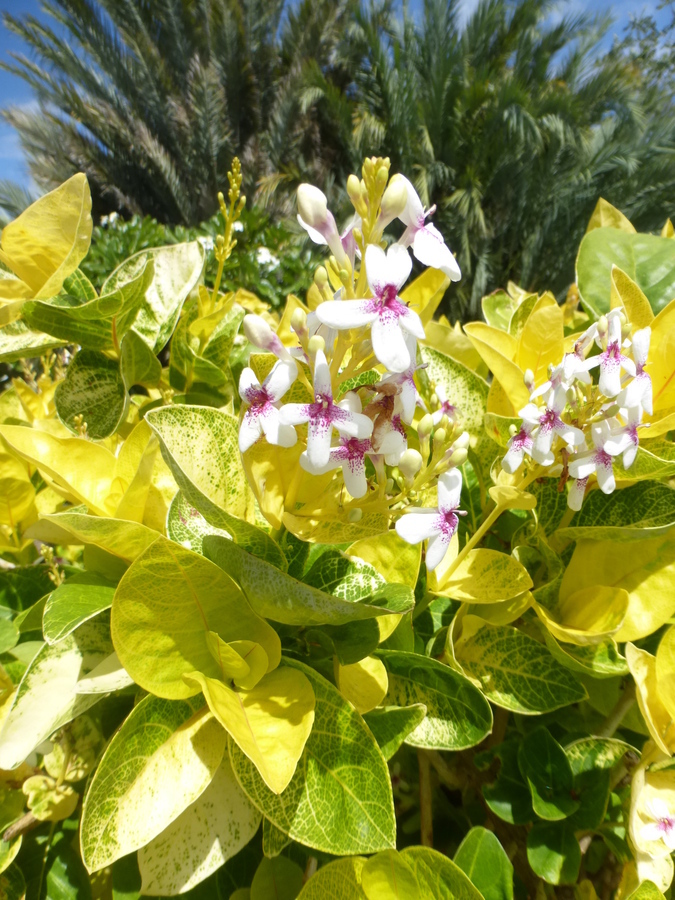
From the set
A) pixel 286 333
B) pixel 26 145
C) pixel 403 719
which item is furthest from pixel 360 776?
pixel 26 145

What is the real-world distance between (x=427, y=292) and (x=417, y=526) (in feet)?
1.12

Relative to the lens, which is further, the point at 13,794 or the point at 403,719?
the point at 13,794

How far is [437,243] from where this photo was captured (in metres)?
0.40

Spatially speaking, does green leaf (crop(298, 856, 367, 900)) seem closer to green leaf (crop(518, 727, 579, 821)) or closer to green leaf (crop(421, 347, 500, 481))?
green leaf (crop(518, 727, 579, 821))

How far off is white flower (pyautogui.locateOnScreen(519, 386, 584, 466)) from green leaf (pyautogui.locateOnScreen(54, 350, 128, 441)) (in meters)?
0.40

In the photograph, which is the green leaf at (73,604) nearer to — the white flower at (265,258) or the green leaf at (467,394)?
the green leaf at (467,394)

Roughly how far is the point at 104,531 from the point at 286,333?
1.23ft

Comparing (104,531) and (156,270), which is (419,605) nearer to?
(104,531)

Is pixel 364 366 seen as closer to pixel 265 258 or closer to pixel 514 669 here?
pixel 514 669

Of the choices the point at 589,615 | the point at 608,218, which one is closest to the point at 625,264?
the point at 608,218

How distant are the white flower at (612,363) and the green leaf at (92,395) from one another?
445 millimetres

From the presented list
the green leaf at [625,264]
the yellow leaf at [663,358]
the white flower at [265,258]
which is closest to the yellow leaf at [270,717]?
the yellow leaf at [663,358]

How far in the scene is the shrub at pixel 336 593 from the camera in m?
0.39

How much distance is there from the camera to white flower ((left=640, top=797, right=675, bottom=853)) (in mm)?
484
